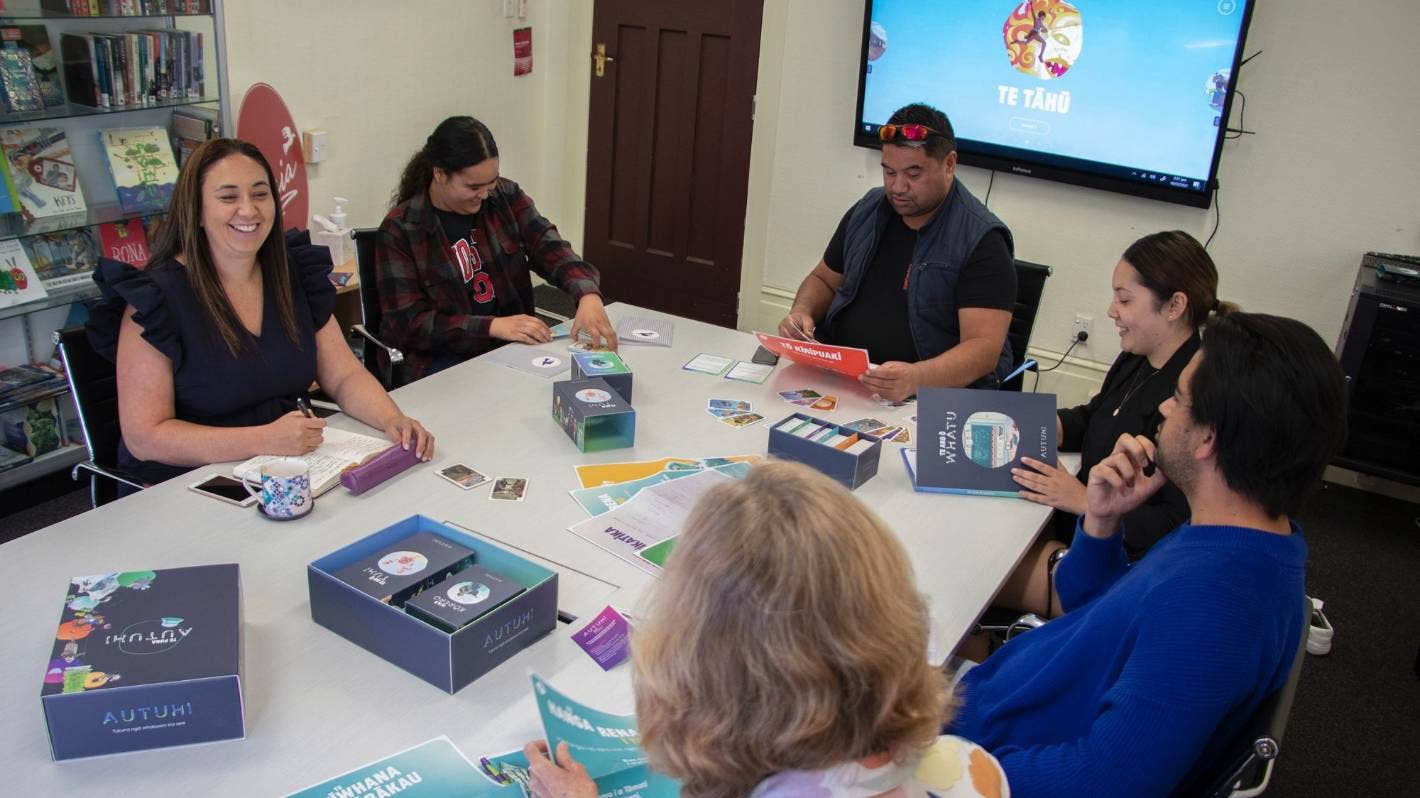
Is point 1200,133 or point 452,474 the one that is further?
point 1200,133

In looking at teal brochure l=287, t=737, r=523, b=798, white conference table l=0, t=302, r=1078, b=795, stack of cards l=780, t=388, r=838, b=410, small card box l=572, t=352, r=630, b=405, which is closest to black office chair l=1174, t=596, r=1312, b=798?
white conference table l=0, t=302, r=1078, b=795

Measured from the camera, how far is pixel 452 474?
7.19 ft

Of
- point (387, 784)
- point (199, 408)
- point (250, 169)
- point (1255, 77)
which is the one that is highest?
point (1255, 77)

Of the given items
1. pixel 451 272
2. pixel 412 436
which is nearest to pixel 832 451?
pixel 412 436

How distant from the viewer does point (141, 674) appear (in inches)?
53.9

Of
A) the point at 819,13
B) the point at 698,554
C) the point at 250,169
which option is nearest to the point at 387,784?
the point at 698,554

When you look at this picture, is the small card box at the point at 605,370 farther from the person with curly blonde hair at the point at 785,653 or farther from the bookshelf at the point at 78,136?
the bookshelf at the point at 78,136

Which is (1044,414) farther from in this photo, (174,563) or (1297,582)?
(174,563)

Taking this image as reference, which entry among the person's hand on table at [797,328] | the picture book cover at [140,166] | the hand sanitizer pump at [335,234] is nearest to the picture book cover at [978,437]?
the person's hand on table at [797,328]

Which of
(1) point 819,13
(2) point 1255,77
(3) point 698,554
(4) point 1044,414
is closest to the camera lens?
(3) point 698,554

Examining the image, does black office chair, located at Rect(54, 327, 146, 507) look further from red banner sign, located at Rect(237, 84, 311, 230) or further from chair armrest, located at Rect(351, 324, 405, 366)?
red banner sign, located at Rect(237, 84, 311, 230)

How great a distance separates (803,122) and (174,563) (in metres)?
3.83

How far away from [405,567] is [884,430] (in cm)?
130

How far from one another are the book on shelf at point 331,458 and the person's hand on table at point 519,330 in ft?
2.32
